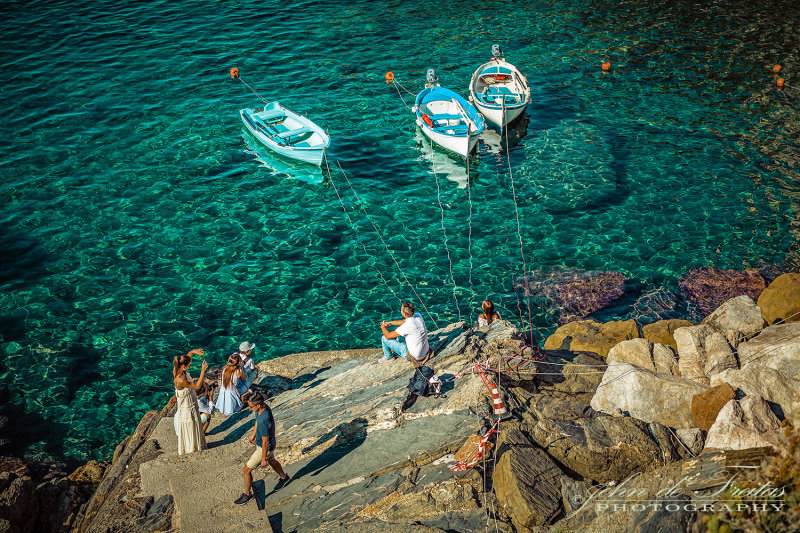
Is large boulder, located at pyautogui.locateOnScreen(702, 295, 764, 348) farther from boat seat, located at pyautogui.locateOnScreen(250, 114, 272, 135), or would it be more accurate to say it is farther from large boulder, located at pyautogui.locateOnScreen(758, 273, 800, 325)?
boat seat, located at pyautogui.locateOnScreen(250, 114, 272, 135)

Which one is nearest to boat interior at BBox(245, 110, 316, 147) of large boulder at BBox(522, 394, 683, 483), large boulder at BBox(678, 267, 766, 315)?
large boulder at BBox(678, 267, 766, 315)

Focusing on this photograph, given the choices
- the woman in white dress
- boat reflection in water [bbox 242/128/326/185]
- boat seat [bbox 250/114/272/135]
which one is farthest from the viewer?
boat seat [bbox 250/114/272/135]

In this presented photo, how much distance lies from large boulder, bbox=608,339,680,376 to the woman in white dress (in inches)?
344

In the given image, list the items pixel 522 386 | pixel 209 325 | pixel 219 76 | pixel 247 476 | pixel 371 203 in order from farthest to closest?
pixel 219 76 < pixel 371 203 < pixel 209 325 < pixel 522 386 < pixel 247 476

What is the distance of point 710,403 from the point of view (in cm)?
1007

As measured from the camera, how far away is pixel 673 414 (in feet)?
34.7

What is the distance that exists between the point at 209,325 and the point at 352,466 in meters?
9.94

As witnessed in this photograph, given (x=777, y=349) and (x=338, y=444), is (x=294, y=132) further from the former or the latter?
(x=777, y=349)

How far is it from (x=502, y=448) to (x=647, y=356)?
4865 mm

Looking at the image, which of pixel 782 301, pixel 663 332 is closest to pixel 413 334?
pixel 663 332

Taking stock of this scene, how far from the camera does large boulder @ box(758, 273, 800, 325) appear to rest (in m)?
Answer: 14.3

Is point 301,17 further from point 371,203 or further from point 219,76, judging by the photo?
point 371,203

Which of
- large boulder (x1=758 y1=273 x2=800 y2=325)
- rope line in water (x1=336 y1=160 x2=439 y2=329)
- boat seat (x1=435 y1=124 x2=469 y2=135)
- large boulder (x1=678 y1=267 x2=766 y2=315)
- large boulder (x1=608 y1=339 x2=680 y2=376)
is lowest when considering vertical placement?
large boulder (x1=678 y1=267 x2=766 y2=315)

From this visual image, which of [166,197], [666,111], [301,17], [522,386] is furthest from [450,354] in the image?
[301,17]
